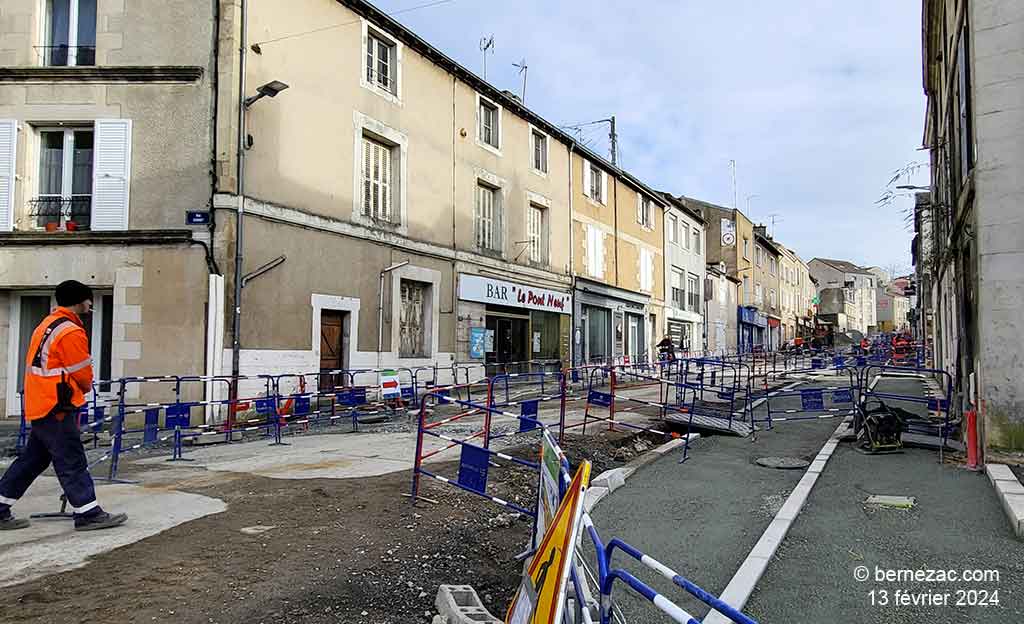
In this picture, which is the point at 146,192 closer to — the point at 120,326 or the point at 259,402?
the point at 120,326

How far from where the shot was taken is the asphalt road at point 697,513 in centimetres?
481

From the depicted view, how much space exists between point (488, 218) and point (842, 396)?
38.7 feet

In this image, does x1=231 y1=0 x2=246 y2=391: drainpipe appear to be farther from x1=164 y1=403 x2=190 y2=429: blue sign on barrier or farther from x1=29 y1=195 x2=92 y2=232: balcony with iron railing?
x1=29 y1=195 x2=92 y2=232: balcony with iron railing

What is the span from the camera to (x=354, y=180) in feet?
50.8

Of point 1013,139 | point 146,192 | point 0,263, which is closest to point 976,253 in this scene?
point 1013,139

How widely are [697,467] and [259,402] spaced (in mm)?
7253

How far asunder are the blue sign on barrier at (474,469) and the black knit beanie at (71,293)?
3.47 meters

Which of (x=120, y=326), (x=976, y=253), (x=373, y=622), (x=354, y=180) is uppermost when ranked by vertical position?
(x=354, y=180)

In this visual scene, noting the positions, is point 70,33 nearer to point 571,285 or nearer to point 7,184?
point 7,184

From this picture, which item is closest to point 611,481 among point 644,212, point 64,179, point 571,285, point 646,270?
point 64,179

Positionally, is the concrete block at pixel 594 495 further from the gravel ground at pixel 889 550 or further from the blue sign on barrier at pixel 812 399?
the blue sign on barrier at pixel 812 399

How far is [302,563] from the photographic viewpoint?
191 inches

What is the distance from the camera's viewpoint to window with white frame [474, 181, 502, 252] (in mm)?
20156

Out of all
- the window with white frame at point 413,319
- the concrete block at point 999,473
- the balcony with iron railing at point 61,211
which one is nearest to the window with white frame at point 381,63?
the window with white frame at point 413,319
